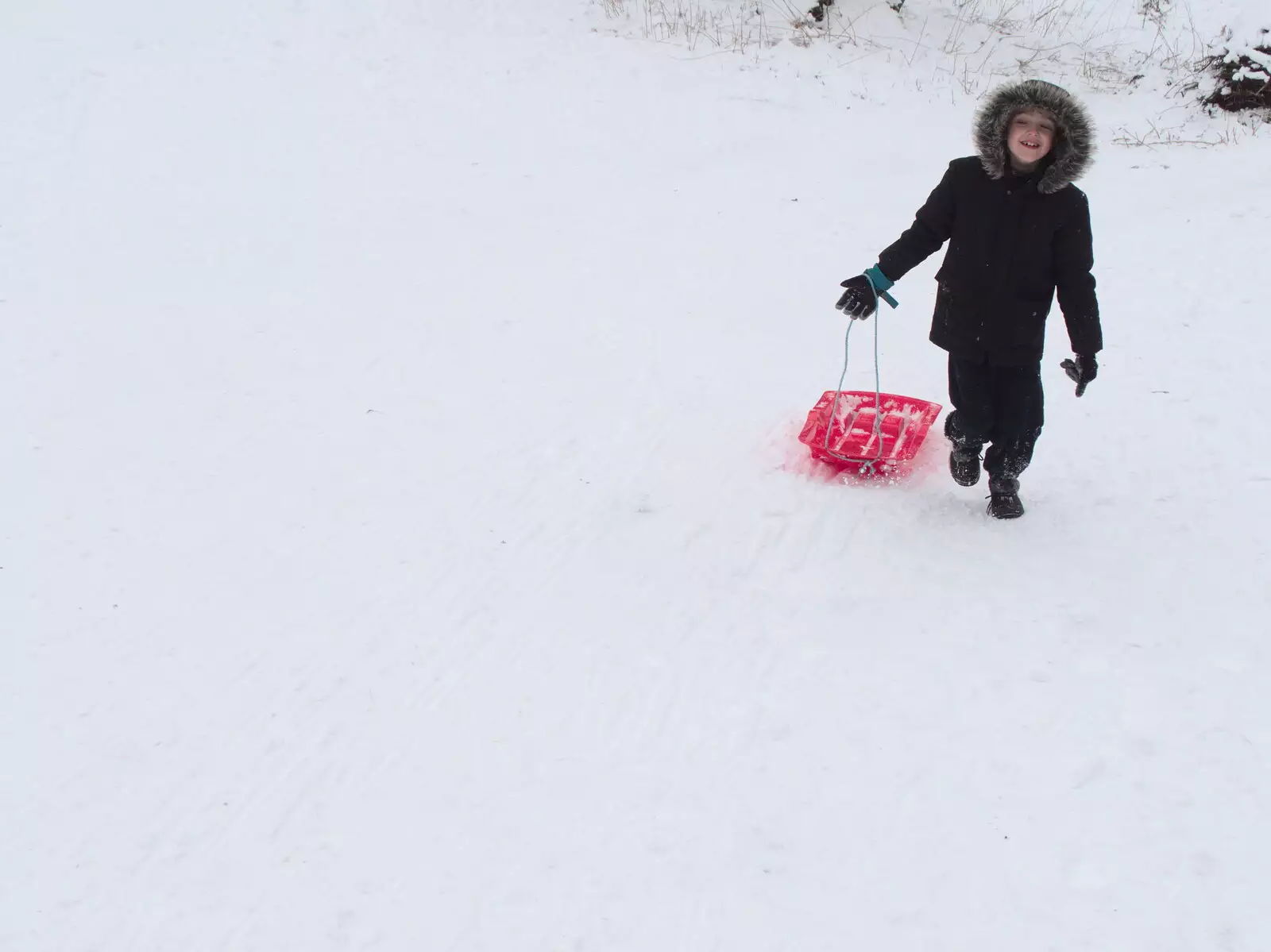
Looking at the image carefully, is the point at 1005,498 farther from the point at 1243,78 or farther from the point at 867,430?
the point at 1243,78

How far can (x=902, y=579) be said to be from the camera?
12.1 feet

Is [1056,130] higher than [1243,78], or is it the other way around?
[1243,78]

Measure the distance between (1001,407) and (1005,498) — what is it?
13.5 inches

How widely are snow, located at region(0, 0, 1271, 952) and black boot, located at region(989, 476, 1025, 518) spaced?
6cm

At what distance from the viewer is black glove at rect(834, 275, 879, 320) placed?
3.82 metres

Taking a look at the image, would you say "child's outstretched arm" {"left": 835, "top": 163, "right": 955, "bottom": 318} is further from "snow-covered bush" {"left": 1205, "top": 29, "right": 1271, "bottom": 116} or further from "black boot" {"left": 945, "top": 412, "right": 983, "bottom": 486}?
"snow-covered bush" {"left": 1205, "top": 29, "right": 1271, "bottom": 116}

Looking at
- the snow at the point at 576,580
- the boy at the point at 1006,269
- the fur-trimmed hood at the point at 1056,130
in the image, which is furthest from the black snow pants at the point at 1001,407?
the fur-trimmed hood at the point at 1056,130

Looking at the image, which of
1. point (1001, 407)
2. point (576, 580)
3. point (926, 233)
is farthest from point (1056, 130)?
point (576, 580)

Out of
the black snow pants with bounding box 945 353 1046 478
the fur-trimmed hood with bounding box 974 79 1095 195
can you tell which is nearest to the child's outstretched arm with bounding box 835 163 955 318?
the fur-trimmed hood with bounding box 974 79 1095 195

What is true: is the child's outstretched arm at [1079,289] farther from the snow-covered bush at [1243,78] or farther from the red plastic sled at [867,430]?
the snow-covered bush at [1243,78]

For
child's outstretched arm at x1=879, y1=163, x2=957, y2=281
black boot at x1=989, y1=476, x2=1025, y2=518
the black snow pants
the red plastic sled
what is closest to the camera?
child's outstretched arm at x1=879, y1=163, x2=957, y2=281

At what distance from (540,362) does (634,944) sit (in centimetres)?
336

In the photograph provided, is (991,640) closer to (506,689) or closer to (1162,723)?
(1162,723)

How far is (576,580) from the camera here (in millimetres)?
3764
